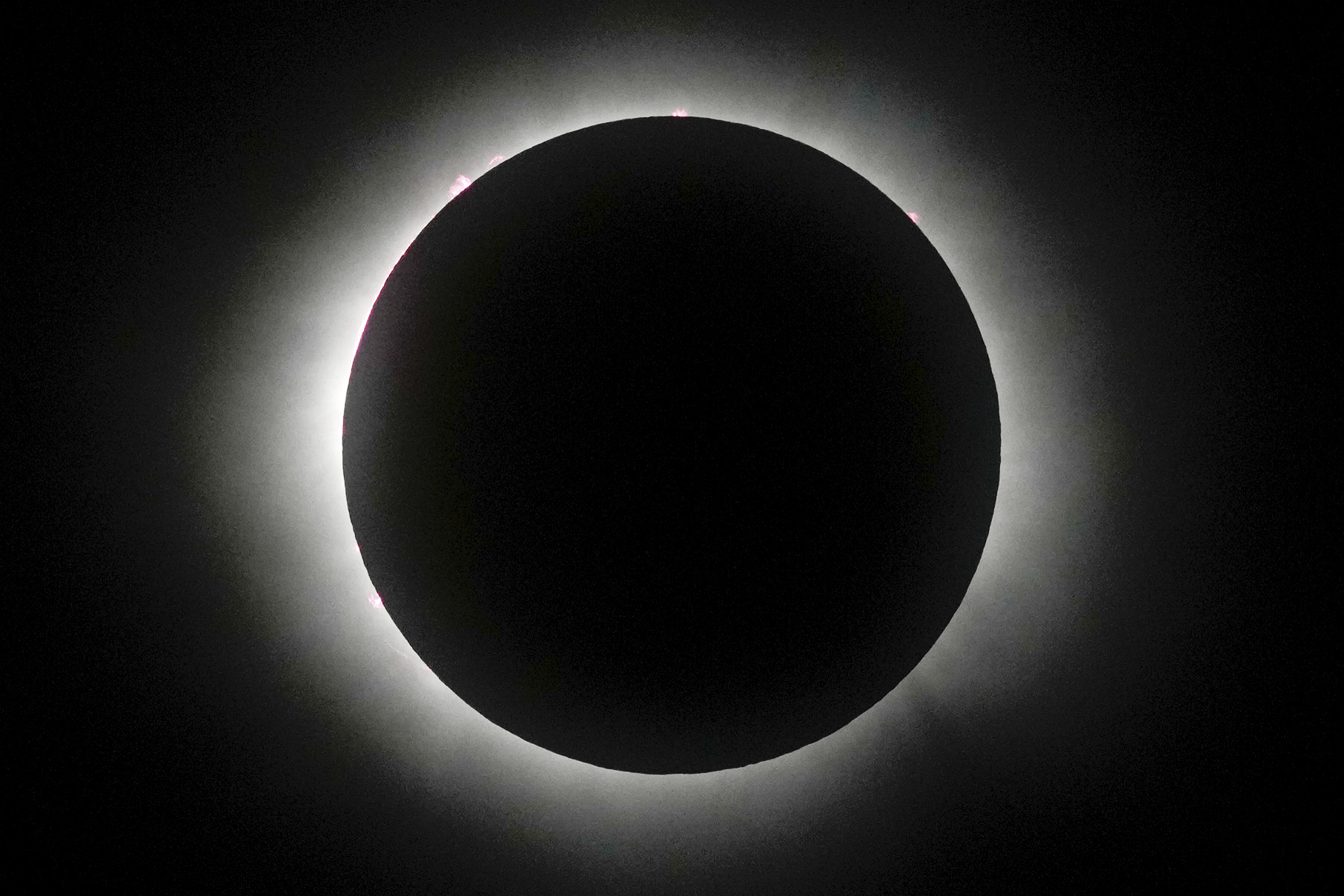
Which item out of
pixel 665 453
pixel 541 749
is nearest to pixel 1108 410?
pixel 665 453

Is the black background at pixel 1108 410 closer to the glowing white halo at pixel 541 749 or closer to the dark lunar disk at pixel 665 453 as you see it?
the glowing white halo at pixel 541 749

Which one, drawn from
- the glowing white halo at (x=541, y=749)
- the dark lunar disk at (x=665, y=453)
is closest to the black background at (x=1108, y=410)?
the glowing white halo at (x=541, y=749)

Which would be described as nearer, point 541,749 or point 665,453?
point 665,453

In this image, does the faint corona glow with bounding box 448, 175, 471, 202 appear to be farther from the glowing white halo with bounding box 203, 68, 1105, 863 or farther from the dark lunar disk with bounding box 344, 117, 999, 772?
the dark lunar disk with bounding box 344, 117, 999, 772

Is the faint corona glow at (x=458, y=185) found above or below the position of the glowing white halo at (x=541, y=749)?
above

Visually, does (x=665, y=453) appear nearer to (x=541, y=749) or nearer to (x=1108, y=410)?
(x=541, y=749)

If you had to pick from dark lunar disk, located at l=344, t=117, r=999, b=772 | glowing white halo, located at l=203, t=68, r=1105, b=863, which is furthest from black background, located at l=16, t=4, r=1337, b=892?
dark lunar disk, located at l=344, t=117, r=999, b=772

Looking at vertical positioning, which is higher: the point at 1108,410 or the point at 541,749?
the point at 1108,410
